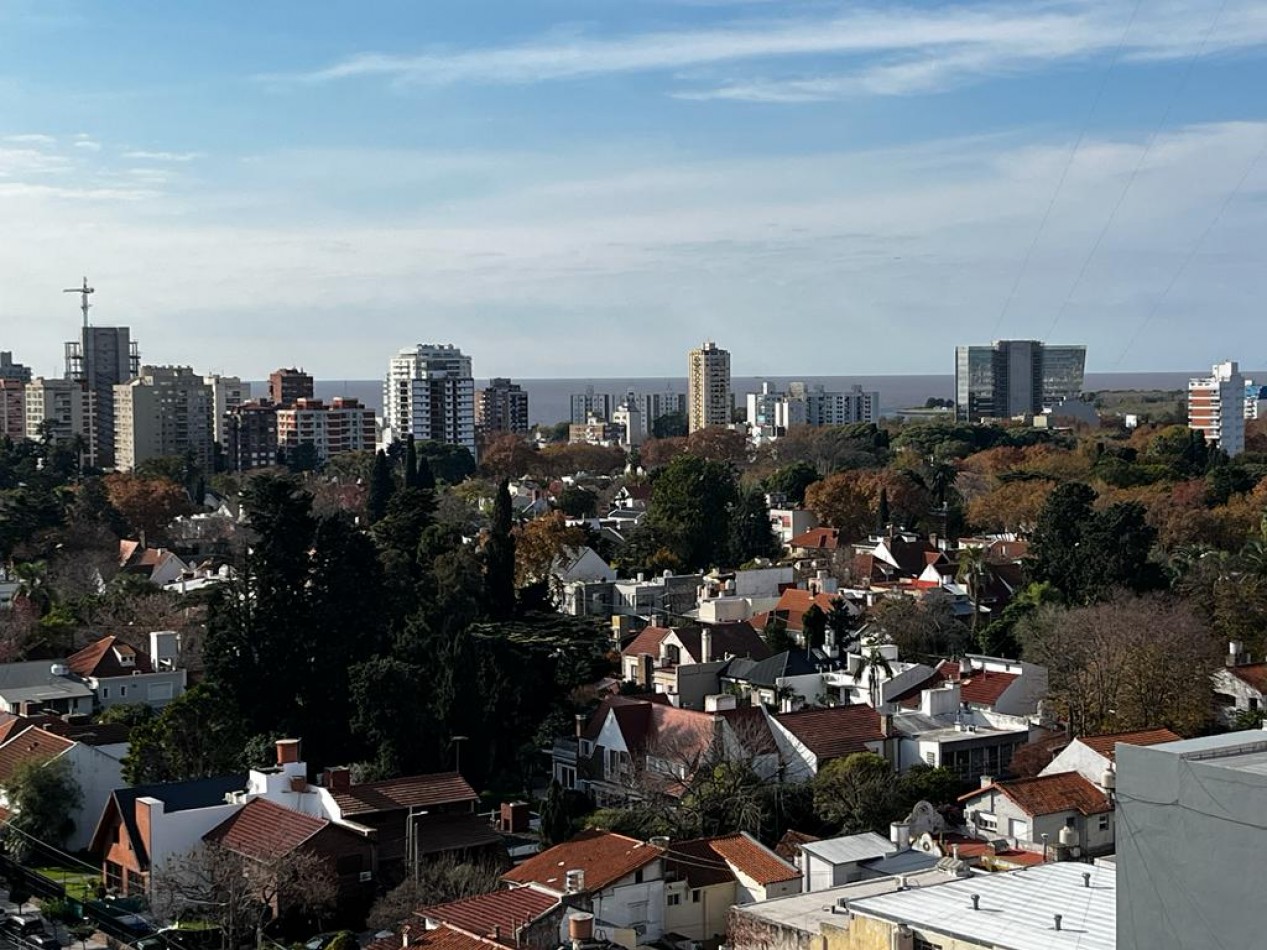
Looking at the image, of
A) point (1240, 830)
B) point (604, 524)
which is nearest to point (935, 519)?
point (604, 524)

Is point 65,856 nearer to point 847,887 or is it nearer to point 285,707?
point 285,707

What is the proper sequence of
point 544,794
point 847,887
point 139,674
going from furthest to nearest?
point 139,674 < point 544,794 < point 847,887

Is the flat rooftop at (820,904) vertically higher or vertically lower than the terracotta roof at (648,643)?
lower

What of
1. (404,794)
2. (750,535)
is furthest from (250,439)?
(404,794)

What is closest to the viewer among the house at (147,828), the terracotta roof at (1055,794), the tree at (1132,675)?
the house at (147,828)

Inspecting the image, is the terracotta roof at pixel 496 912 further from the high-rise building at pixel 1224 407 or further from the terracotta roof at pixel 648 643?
the high-rise building at pixel 1224 407

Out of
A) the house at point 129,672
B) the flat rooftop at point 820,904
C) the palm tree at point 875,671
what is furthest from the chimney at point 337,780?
the palm tree at point 875,671
